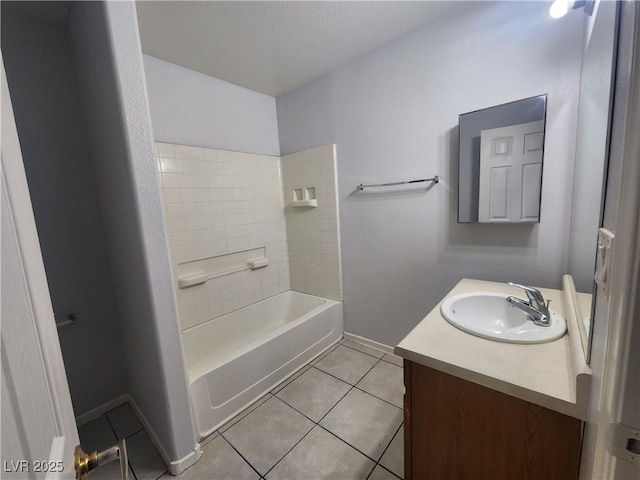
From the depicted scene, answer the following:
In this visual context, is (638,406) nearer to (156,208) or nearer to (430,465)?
(430,465)

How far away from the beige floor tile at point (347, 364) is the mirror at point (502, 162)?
4.51ft

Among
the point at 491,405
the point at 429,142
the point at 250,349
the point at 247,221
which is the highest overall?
the point at 429,142

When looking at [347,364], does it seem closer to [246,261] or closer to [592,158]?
[246,261]

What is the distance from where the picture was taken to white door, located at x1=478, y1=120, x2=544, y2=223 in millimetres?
1436

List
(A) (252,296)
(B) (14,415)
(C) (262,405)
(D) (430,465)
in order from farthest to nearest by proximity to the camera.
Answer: (A) (252,296), (C) (262,405), (D) (430,465), (B) (14,415)

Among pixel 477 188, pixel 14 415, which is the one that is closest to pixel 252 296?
pixel 477 188

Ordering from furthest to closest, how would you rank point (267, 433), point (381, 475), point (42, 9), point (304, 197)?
point (304, 197), point (267, 433), point (42, 9), point (381, 475)

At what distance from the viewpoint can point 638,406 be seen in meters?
0.37

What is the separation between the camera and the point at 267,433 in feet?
5.16

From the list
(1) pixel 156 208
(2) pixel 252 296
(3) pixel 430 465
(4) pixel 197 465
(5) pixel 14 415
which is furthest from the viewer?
(2) pixel 252 296

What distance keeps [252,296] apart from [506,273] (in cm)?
212

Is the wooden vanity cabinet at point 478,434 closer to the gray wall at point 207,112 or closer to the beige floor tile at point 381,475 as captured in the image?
the beige floor tile at point 381,475

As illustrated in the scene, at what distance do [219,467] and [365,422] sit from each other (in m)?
0.85

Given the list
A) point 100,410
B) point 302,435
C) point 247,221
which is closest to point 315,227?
point 247,221
